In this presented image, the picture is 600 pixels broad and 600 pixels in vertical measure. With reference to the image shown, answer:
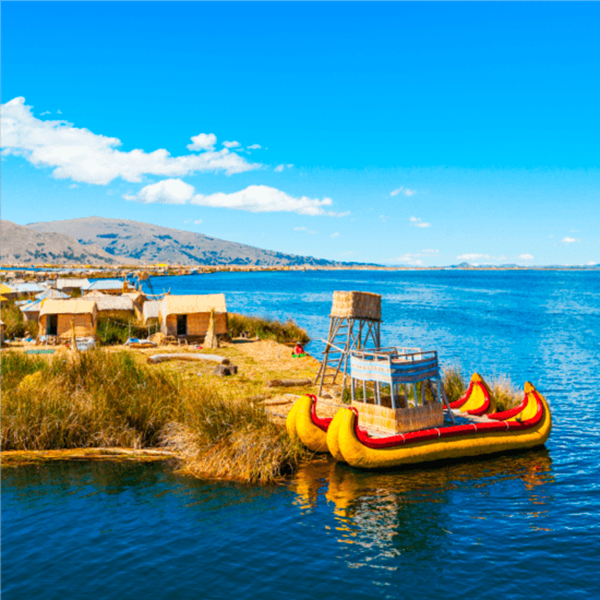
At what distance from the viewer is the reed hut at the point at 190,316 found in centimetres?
3222

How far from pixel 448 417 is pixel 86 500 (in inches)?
413

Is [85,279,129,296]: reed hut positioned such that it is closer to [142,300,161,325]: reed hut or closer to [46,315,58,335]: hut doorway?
[142,300,161,325]: reed hut

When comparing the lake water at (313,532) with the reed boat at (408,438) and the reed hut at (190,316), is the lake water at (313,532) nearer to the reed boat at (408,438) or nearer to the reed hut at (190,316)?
the reed boat at (408,438)

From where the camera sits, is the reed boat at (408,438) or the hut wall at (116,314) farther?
the hut wall at (116,314)

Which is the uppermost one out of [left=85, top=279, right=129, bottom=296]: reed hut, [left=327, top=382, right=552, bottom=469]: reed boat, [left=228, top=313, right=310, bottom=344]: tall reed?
[left=85, top=279, right=129, bottom=296]: reed hut

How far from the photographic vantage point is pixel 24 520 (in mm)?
11086

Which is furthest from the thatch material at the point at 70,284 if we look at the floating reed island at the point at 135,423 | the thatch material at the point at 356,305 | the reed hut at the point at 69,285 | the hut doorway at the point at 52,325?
the thatch material at the point at 356,305

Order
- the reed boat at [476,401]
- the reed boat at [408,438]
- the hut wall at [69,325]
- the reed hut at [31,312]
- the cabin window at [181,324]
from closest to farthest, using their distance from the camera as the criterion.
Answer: the reed boat at [408,438], the reed boat at [476,401], the hut wall at [69,325], the cabin window at [181,324], the reed hut at [31,312]

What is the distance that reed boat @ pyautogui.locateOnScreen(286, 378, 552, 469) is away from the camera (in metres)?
13.5

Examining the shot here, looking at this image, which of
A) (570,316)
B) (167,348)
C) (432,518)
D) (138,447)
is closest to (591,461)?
(432,518)

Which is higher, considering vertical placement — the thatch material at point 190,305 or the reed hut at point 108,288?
the reed hut at point 108,288

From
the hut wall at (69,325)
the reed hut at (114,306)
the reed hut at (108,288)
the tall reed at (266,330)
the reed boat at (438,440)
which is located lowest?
the reed boat at (438,440)

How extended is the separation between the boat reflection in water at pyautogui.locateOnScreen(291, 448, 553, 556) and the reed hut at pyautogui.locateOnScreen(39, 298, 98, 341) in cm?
2157

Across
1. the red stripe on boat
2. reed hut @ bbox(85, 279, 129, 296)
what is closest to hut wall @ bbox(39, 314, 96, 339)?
reed hut @ bbox(85, 279, 129, 296)
